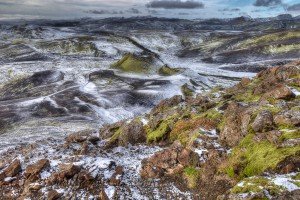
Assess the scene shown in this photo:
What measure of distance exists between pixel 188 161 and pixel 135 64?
83.4m

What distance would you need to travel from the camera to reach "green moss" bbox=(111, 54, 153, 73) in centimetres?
10131

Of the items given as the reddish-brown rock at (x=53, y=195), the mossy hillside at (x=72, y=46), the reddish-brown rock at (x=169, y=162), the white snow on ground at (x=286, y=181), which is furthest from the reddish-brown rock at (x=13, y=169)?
the mossy hillside at (x=72, y=46)

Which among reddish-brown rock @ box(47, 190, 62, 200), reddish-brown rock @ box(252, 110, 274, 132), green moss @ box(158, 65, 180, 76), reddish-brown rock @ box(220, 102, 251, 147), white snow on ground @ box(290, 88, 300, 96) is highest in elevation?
white snow on ground @ box(290, 88, 300, 96)

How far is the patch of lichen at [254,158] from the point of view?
19000 mm

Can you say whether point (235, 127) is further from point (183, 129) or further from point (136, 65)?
point (136, 65)

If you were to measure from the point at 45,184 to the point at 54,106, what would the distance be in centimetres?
4286

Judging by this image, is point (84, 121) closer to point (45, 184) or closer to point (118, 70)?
point (45, 184)

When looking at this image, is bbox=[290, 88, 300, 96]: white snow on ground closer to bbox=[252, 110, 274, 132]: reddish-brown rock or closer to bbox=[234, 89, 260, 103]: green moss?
bbox=[234, 89, 260, 103]: green moss

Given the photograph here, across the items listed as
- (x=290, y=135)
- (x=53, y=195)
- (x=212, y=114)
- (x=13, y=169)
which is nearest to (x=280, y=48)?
(x=212, y=114)

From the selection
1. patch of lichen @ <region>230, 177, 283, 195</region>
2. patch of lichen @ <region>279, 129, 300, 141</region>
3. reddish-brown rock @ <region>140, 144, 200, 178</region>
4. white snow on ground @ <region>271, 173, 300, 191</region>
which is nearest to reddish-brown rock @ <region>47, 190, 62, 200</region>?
reddish-brown rock @ <region>140, 144, 200, 178</region>

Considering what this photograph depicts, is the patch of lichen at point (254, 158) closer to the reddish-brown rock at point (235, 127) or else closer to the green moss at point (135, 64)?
the reddish-brown rock at point (235, 127)

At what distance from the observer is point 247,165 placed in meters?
20.0

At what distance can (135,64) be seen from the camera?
342ft

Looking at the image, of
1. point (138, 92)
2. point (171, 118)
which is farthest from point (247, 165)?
point (138, 92)
